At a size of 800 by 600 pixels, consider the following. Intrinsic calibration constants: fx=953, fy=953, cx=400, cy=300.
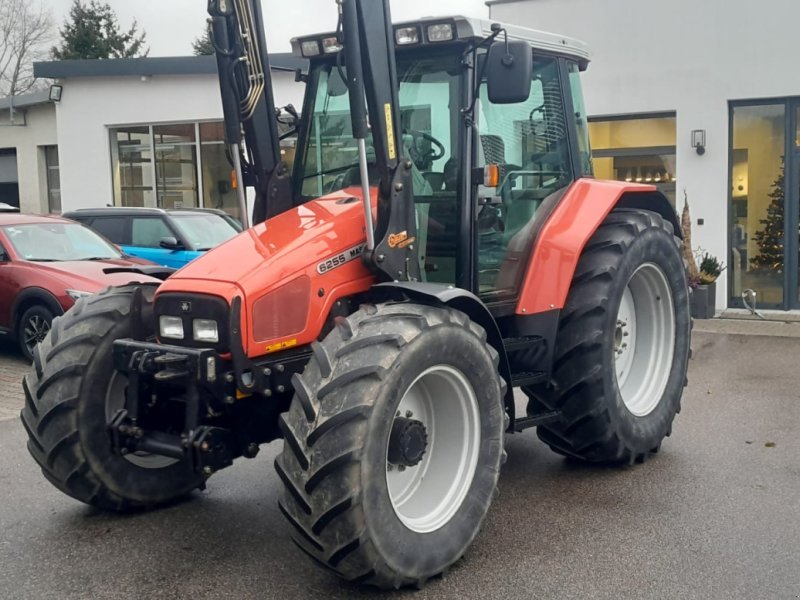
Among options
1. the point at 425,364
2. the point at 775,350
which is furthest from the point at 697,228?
the point at 425,364

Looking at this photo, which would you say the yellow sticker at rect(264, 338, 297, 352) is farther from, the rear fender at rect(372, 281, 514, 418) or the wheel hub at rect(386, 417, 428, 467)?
the wheel hub at rect(386, 417, 428, 467)

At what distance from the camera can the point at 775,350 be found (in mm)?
10922

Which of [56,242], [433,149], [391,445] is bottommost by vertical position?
[391,445]

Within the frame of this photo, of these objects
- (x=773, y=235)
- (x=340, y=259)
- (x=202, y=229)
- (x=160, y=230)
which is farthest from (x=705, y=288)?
(x=340, y=259)

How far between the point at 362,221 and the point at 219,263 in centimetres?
77

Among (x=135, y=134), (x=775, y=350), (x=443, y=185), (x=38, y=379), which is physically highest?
(x=135, y=134)

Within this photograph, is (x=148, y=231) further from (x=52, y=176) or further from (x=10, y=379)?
(x=52, y=176)

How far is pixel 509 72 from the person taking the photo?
15.6 ft

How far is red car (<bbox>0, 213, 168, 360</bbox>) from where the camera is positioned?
410 inches

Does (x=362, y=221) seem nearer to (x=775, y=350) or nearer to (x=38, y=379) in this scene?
(x=38, y=379)

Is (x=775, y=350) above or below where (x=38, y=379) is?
below

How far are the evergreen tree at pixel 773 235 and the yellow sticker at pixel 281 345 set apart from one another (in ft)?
36.8

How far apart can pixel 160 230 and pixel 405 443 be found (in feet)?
32.6

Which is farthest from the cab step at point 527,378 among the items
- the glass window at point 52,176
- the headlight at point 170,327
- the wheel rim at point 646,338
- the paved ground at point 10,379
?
the glass window at point 52,176
